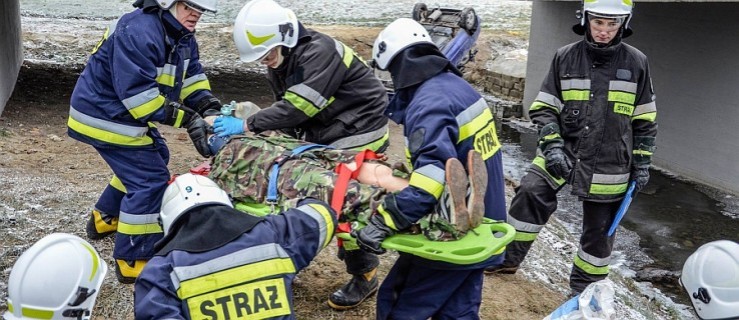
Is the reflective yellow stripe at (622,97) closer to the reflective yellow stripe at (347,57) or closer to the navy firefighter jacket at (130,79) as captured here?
the reflective yellow stripe at (347,57)

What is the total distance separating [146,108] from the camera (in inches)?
148

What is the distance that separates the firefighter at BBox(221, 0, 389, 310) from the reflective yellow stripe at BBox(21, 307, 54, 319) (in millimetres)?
1758

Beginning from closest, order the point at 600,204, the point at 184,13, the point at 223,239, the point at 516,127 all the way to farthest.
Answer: the point at 223,239
the point at 184,13
the point at 600,204
the point at 516,127

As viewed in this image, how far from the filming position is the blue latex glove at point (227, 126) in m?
3.97

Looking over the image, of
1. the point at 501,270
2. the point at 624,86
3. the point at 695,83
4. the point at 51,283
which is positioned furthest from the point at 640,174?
the point at 695,83

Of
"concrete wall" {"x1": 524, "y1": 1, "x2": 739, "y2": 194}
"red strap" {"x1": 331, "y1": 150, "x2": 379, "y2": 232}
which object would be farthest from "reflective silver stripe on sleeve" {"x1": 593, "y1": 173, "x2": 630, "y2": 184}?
"concrete wall" {"x1": 524, "y1": 1, "x2": 739, "y2": 194}

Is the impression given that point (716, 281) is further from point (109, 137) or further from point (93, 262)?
point (109, 137)

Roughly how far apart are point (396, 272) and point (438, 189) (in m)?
0.65

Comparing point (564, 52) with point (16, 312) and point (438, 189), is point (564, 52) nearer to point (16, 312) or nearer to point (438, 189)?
point (438, 189)

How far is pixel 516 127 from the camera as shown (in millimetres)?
10398

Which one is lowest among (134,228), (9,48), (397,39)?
(9,48)

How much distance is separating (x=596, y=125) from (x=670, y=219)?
10.1 feet

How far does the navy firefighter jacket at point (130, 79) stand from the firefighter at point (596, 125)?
2.20 m

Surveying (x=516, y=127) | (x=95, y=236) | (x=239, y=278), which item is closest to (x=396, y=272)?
(x=239, y=278)
